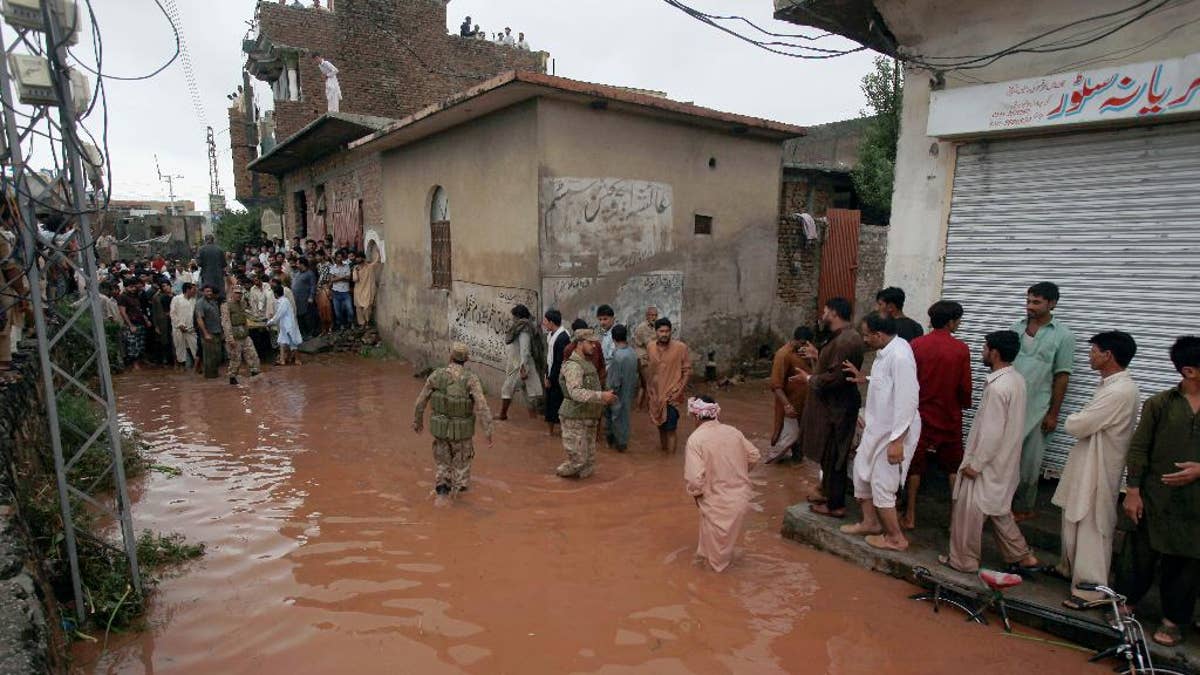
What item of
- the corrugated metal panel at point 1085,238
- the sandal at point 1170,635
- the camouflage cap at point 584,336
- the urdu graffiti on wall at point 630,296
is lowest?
the sandal at point 1170,635

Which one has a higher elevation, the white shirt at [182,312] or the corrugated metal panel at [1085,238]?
the corrugated metal panel at [1085,238]

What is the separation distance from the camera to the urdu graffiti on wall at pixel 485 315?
9.38m

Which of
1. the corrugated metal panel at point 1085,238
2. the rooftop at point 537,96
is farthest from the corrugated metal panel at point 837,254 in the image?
the corrugated metal panel at point 1085,238

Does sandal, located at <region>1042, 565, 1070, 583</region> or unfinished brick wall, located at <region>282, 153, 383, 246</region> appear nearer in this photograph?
sandal, located at <region>1042, 565, 1070, 583</region>

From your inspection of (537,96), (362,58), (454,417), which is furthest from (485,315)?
(362,58)

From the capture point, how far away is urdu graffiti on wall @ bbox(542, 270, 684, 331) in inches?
348

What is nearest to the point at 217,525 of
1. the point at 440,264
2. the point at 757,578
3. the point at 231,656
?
the point at 231,656

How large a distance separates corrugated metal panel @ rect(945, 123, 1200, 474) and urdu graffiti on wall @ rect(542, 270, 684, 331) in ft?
15.4

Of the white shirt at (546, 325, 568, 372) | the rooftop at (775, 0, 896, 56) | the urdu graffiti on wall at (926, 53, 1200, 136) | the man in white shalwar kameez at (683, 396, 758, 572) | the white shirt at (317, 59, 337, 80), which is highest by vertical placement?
the white shirt at (317, 59, 337, 80)

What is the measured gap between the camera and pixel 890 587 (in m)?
4.45

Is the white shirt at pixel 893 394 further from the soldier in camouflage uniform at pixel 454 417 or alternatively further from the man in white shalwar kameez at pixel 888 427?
the soldier in camouflage uniform at pixel 454 417

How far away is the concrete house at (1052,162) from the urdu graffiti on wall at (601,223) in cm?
366

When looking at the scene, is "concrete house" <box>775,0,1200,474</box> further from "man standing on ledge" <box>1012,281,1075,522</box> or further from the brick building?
the brick building

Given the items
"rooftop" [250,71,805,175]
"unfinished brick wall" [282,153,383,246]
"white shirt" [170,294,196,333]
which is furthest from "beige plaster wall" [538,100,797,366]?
"white shirt" [170,294,196,333]
